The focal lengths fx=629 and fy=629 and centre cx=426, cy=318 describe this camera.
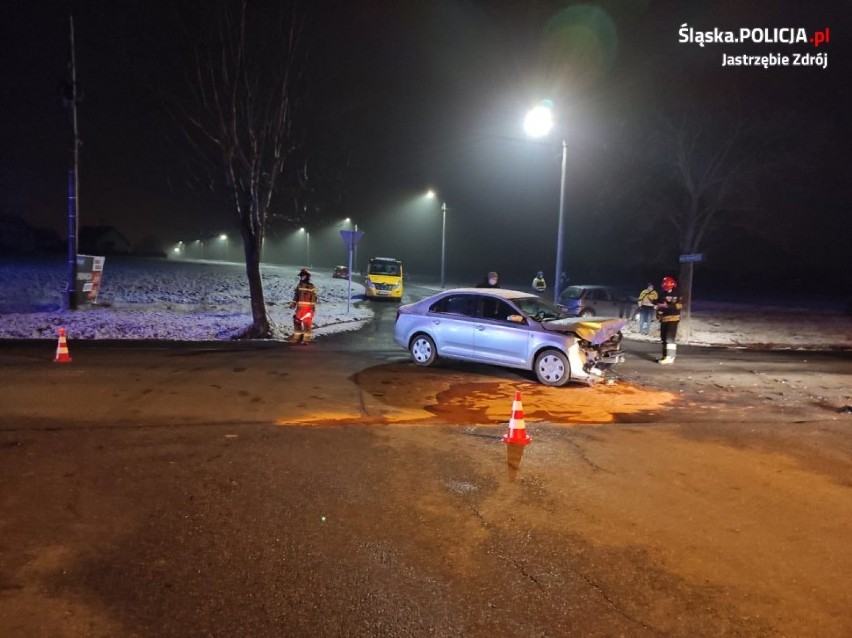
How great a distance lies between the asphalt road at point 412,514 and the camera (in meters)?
3.58

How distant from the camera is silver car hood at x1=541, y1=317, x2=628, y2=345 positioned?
1013cm

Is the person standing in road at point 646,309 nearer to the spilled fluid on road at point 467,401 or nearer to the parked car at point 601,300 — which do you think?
the parked car at point 601,300

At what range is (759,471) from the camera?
621cm

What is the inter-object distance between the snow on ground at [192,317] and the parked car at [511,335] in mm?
5789

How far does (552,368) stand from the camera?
10.3m

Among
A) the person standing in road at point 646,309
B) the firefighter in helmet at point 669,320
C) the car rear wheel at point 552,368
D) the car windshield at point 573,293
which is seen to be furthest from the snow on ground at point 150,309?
the firefighter in helmet at point 669,320

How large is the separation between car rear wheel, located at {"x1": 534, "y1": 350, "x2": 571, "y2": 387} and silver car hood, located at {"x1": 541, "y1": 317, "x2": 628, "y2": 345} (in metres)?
0.42

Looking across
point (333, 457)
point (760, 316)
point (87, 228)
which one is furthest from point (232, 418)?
point (87, 228)

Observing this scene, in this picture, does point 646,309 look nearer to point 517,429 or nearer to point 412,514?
point 517,429

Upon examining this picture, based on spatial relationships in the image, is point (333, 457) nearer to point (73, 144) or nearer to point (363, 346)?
point (363, 346)

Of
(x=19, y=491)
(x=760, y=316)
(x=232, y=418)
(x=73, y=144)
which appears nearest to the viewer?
(x=19, y=491)

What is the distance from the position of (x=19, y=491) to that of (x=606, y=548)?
4690 mm

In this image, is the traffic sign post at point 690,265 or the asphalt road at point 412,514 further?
the traffic sign post at point 690,265

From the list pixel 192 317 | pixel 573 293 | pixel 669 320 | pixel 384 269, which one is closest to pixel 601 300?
pixel 573 293
